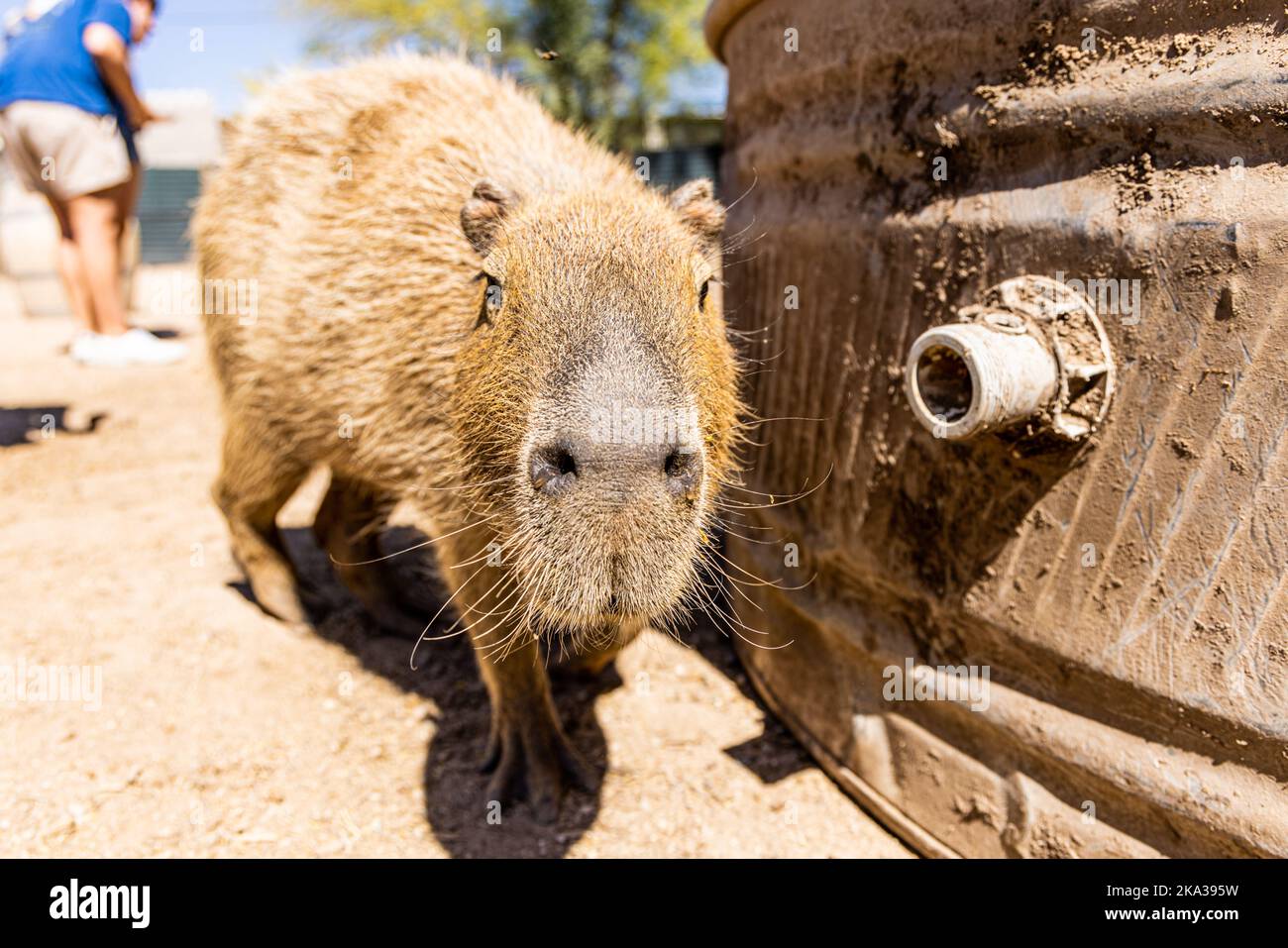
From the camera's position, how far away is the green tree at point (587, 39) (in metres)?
25.0

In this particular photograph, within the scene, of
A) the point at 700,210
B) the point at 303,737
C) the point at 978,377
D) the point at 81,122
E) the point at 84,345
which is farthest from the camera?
the point at 84,345

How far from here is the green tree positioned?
82.2ft

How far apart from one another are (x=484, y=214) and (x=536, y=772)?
202 centimetres

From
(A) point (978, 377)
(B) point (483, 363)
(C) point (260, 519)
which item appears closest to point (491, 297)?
(B) point (483, 363)

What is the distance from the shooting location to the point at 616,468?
2.16 metres

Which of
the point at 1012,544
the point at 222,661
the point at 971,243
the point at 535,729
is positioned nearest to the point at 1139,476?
the point at 1012,544

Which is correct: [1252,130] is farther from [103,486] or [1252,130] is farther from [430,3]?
[430,3]

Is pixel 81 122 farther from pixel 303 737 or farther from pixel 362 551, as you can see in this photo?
pixel 303 737

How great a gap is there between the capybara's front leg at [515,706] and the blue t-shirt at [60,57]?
5592 millimetres

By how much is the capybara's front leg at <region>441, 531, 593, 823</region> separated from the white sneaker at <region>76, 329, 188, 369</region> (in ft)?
18.6

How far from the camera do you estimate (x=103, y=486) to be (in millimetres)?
6164

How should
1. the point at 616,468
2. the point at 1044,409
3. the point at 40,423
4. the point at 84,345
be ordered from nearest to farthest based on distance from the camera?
the point at 616,468, the point at 1044,409, the point at 40,423, the point at 84,345

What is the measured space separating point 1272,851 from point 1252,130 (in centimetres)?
173

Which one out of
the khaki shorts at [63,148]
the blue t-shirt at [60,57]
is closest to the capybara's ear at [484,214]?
the blue t-shirt at [60,57]
